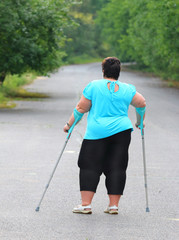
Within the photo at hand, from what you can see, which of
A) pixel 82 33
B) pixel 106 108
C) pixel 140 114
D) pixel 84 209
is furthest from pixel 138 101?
pixel 82 33

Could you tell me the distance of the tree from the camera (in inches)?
937

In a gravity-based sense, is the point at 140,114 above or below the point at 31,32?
above

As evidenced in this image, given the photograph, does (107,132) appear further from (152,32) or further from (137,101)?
(152,32)

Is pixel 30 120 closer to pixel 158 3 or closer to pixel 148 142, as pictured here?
pixel 148 142

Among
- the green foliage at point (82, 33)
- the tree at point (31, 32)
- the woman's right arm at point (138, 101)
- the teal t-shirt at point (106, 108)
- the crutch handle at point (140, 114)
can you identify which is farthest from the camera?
the green foliage at point (82, 33)

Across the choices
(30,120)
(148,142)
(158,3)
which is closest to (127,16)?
(158,3)

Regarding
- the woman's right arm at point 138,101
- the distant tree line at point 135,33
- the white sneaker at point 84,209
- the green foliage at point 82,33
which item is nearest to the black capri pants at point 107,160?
the white sneaker at point 84,209

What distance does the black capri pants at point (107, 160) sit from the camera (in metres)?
6.46

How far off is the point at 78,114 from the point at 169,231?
1.54 m

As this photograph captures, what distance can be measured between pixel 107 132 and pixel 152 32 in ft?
112

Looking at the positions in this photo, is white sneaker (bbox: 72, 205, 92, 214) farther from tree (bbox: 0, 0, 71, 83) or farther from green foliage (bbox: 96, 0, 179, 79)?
green foliage (bbox: 96, 0, 179, 79)

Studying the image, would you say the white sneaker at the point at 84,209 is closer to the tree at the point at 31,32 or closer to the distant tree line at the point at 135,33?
the tree at the point at 31,32

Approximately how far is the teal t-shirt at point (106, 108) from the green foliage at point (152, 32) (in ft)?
72.8

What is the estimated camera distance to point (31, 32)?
24.5 m
